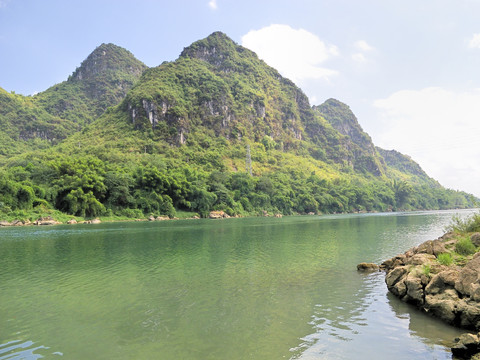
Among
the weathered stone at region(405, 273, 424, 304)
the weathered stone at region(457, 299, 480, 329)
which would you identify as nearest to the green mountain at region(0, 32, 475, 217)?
the weathered stone at region(405, 273, 424, 304)

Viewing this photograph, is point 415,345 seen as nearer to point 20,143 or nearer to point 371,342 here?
point 371,342

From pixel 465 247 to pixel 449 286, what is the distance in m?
5.05

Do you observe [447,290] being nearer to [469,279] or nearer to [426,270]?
[469,279]

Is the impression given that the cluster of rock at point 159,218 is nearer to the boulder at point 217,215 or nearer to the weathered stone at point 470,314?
the boulder at point 217,215

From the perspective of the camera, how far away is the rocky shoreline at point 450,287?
991 cm

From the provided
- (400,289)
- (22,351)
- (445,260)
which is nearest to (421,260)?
(445,260)

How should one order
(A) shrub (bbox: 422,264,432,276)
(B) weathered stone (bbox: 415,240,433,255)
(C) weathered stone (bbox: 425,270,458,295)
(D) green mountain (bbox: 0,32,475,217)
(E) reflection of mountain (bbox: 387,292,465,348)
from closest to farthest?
(E) reflection of mountain (bbox: 387,292,465,348), (C) weathered stone (bbox: 425,270,458,295), (A) shrub (bbox: 422,264,432,276), (B) weathered stone (bbox: 415,240,433,255), (D) green mountain (bbox: 0,32,475,217)

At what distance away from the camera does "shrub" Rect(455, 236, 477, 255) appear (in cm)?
1549

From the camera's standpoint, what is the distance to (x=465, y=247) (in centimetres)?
1570

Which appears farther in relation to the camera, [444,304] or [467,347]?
[444,304]

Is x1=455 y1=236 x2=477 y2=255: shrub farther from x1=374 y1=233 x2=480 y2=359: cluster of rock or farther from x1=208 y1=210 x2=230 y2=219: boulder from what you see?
x1=208 y1=210 x2=230 y2=219: boulder

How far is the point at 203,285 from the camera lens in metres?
15.9

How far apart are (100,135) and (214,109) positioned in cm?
6495

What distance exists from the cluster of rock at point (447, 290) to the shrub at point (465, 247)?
67 centimetres
